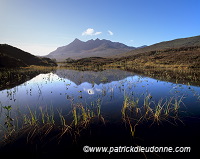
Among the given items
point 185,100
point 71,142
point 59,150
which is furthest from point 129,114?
point 185,100

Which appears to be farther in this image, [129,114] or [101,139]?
[129,114]

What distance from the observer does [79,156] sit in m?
4.19

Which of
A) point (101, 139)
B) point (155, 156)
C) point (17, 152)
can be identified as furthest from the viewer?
point (101, 139)

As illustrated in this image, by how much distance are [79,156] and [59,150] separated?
0.84m

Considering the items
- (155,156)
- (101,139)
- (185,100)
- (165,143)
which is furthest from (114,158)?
(185,100)

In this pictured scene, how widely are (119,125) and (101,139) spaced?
1.39m

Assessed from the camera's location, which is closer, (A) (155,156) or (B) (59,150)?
(A) (155,156)

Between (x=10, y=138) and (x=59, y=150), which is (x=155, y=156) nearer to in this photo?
(x=59, y=150)

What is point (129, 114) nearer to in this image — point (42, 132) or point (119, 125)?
point (119, 125)

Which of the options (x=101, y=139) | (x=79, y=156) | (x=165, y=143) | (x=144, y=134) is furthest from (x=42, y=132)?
(x=165, y=143)

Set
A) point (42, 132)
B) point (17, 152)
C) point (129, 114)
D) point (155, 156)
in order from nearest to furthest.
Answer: point (155, 156), point (17, 152), point (42, 132), point (129, 114)

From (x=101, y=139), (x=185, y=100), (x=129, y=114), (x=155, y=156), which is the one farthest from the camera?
(x=185, y=100)

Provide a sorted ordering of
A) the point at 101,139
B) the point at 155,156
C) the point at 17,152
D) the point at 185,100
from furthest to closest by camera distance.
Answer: the point at 185,100 < the point at 101,139 < the point at 17,152 < the point at 155,156

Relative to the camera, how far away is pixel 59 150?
14.6 feet
